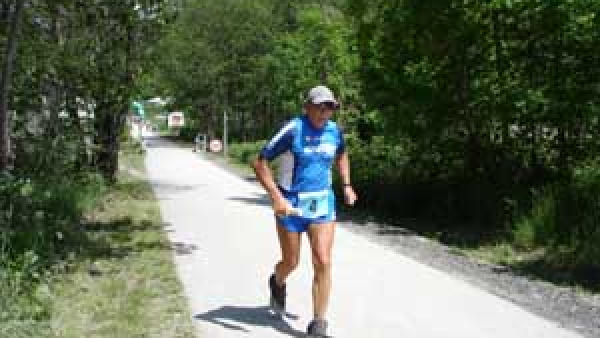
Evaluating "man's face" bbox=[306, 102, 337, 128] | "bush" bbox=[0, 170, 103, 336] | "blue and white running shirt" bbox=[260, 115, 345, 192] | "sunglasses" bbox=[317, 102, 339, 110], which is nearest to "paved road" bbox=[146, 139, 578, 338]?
"blue and white running shirt" bbox=[260, 115, 345, 192]

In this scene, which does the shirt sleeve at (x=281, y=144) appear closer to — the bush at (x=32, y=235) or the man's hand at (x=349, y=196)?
the man's hand at (x=349, y=196)

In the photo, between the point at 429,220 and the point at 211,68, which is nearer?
the point at 429,220

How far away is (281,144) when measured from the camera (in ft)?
24.4

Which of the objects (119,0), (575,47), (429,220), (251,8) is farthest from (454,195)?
(251,8)

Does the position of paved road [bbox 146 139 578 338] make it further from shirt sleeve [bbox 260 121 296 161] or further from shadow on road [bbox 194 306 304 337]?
shirt sleeve [bbox 260 121 296 161]

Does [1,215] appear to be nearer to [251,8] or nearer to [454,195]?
[454,195]

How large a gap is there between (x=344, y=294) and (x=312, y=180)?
2.65 metres

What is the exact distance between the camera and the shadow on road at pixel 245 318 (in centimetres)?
800

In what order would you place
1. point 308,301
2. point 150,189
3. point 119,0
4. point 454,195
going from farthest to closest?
point 150,189 → point 454,195 → point 119,0 → point 308,301

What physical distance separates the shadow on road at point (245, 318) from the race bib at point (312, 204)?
98cm

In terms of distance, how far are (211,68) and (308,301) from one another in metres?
56.3

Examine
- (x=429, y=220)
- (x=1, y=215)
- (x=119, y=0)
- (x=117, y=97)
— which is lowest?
(x=429, y=220)

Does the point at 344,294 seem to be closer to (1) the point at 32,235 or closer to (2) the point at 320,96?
(2) the point at 320,96

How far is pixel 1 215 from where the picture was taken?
11.2m
